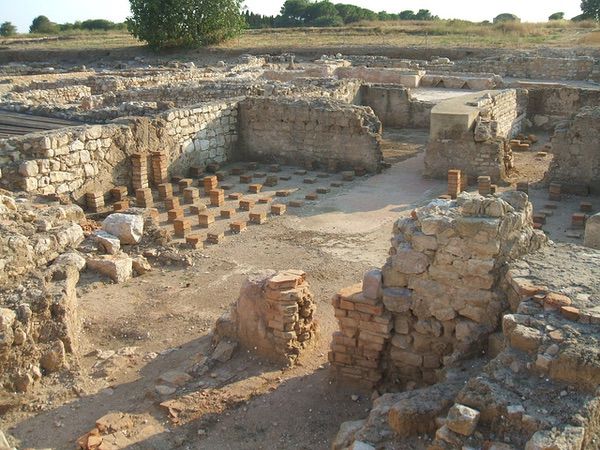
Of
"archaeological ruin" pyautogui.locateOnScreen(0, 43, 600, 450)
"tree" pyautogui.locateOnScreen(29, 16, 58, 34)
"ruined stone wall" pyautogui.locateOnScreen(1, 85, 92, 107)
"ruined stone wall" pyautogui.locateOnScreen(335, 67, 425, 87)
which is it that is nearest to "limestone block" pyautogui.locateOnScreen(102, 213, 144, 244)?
"archaeological ruin" pyautogui.locateOnScreen(0, 43, 600, 450)

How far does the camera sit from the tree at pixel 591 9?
179 feet

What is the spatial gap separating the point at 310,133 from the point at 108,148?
4.74 metres

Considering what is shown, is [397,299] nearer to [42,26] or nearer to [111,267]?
[111,267]

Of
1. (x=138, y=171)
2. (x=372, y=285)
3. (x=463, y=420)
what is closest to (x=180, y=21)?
(x=138, y=171)

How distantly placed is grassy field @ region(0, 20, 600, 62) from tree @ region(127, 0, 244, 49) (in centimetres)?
87

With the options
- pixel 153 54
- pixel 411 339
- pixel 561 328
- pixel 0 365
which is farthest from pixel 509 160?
pixel 153 54

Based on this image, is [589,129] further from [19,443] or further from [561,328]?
[19,443]

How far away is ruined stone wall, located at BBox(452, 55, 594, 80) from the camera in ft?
84.3

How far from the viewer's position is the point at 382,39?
39.6 meters

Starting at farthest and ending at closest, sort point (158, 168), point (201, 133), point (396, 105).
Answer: point (396, 105)
point (201, 133)
point (158, 168)

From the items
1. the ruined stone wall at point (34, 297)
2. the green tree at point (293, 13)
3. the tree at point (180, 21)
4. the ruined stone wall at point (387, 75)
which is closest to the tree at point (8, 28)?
the green tree at point (293, 13)

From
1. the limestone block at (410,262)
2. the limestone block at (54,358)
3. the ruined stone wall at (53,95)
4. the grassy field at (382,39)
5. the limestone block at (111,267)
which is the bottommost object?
the limestone block at (54,358)

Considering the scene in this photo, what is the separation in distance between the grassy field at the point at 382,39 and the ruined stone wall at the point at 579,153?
20868 mm

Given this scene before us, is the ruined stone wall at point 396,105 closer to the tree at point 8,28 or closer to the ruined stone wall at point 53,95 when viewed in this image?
the ruined stone wall at point 53,95
